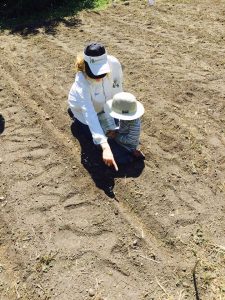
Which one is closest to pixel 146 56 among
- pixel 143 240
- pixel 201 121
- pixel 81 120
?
pixel 201 121

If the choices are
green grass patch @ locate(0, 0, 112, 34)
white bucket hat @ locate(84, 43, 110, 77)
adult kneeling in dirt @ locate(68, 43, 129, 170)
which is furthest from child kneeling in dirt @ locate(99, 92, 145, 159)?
green grass patch @ locate(0, 0, 112, 34)

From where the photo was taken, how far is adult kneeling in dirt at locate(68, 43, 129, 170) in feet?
15.6

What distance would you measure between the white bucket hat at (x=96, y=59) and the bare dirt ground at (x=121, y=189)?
1168 millimetres

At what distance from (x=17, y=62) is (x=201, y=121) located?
3361 mm

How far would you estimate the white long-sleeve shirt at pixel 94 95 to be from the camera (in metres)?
4.90

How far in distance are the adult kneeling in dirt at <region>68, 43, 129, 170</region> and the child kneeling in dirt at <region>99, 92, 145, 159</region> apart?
127 mm

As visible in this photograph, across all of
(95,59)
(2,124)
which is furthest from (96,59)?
(2,124)

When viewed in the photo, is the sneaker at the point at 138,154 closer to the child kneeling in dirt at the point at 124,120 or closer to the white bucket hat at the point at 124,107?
the child kneeling in dirt at the point at 124,120

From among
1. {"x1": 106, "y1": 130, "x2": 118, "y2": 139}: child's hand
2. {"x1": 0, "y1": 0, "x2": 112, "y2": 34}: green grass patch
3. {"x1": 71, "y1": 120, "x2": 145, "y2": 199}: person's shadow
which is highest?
{"x1": 106, "y1": 130, "x2": 118, "y2": 139}: child's hand

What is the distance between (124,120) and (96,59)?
803 millimetres

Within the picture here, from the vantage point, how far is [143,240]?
4410mm

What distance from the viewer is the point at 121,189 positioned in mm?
4938

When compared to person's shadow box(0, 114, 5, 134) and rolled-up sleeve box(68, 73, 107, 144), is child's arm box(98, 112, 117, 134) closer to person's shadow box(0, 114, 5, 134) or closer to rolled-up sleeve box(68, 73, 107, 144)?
rolled-up sleeve box(68, 73, 107, 144)

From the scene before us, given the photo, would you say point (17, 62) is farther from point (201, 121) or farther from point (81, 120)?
point (201, 121)
